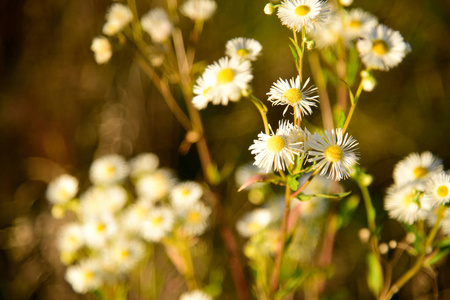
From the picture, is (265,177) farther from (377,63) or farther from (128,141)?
(128,141)

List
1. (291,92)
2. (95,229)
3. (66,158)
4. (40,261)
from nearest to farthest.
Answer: (291,92) < (95,229) < (40,261) < (66,158)

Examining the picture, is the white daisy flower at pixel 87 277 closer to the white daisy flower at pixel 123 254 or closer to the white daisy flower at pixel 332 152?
the white daisy flower at pixel 123 254

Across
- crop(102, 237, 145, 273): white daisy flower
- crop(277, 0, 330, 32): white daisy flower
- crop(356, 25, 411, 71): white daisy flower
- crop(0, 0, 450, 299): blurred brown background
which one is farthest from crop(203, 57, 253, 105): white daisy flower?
crop(0, 0, 450, 299): blurred brown background

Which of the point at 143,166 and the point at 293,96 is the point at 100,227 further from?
the point at 293,96

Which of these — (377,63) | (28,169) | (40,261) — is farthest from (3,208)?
(377,63)

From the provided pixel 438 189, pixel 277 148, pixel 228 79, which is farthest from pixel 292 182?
pixel 438 189

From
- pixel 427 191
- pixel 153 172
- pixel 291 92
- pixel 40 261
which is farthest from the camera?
pixel 40 261

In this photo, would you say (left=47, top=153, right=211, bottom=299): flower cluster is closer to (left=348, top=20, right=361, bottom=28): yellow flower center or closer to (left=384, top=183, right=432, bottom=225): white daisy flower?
(left=384, top=183, right=432, bottom=225): white daisy flower
